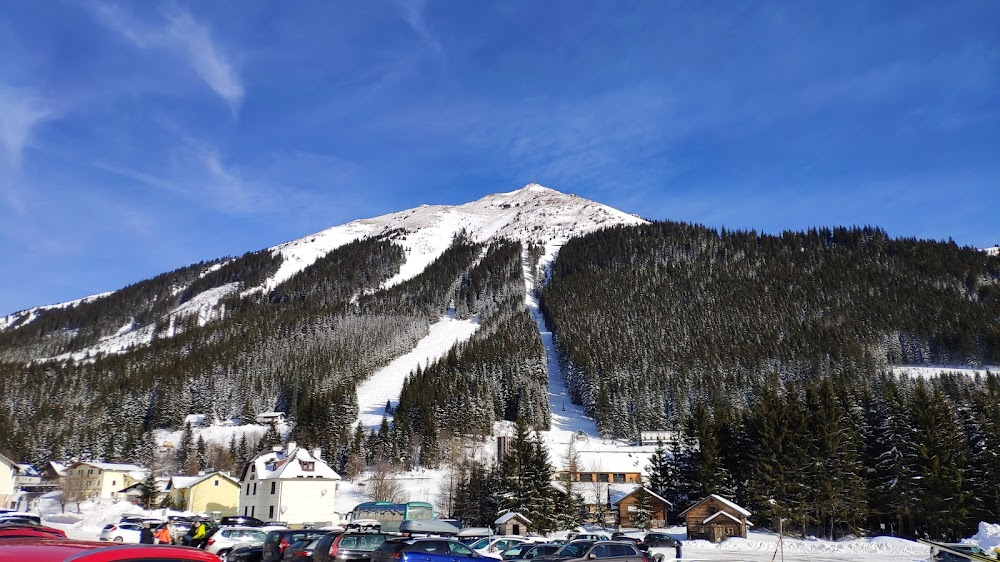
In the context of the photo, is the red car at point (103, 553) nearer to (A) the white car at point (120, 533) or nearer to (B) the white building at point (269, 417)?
(A) the white car at point (120, 533)

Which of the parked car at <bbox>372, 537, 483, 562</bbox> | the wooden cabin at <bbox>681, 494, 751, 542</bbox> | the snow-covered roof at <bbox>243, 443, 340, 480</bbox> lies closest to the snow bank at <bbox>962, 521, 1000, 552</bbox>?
the wooden cabin at <bbox>681, 494, 751, 542</bbox>

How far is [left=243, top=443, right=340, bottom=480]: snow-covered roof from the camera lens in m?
69.1

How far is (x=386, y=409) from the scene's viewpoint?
129 meters

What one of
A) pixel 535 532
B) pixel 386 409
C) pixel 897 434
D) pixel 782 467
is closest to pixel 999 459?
pixel 897 434

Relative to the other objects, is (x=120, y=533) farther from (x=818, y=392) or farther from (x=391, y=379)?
(x=391, y=379)

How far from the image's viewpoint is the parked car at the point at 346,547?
873 inches

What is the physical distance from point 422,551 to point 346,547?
4.09 meters

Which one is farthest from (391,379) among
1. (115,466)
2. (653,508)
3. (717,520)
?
(717,520)

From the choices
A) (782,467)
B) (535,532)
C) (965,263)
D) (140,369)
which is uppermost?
(965,263)

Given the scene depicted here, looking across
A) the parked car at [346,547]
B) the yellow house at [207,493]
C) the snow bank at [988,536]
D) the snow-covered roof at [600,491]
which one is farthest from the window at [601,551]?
the yellow house at [207,493]

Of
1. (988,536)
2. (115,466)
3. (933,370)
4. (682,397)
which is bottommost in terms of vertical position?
(115,466)

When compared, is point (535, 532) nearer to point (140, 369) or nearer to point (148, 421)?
point (148, 421)

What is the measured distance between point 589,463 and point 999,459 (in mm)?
56774

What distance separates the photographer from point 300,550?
23062 mm
